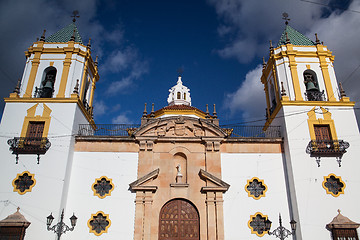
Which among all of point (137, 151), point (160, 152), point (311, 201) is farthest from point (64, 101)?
point (311, 201)

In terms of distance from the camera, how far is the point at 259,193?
15.0 meters

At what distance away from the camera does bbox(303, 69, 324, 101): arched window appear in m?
16.6

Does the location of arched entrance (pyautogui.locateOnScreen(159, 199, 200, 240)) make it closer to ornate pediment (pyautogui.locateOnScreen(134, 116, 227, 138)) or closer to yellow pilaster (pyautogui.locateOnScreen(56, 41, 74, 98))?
ornate pediment (pyautogui.locateOnScreen(134, 116, 227, 138))

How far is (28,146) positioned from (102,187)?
13.5 ft

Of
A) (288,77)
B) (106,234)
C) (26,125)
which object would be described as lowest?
(106,234)

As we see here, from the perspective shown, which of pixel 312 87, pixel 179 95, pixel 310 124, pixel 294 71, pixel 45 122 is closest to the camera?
pixel 45 122

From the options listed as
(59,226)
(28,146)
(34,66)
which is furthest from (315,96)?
(34,66)

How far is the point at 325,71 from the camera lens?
1716 centimetres

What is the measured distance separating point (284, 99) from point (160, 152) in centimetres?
733

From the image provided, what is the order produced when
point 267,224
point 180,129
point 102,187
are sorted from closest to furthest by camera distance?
point 267,224
point 102,187
point 180,129

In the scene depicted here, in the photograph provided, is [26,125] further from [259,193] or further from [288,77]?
[288,77]

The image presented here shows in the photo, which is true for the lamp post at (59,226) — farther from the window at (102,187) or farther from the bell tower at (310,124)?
the bell tower at (310,124)

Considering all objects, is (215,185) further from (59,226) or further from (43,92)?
(43,92)

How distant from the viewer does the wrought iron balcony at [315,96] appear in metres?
16.5
